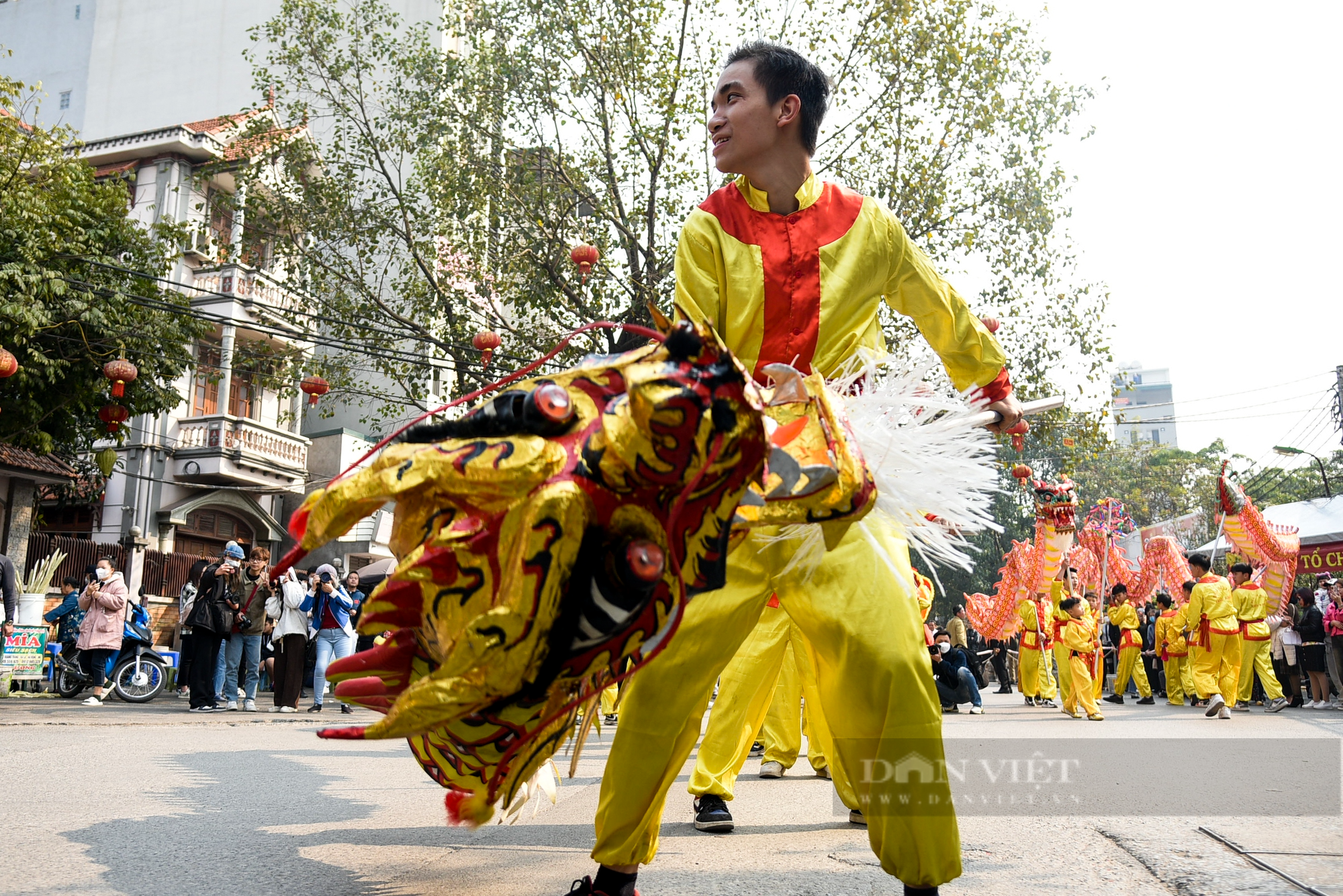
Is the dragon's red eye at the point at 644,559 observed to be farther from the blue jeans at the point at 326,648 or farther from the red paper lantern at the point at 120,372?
the red paper lantern at the point at 120,372

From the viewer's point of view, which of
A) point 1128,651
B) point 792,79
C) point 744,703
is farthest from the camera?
point 1128,651

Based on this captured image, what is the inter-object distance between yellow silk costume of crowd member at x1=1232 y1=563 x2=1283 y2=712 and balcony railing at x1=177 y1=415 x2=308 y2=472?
18658mm

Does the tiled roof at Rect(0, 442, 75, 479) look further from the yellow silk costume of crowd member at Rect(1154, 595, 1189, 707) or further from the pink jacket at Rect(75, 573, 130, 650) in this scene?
the yellow silk costume of crowd member at Rect(1154, 595, 1189, 707)

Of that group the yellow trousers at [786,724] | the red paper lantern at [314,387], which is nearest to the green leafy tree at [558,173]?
the red paper lantern at [314,387]

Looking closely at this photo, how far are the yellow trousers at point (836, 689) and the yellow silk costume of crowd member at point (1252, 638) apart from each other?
42.1ft

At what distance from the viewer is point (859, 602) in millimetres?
2324

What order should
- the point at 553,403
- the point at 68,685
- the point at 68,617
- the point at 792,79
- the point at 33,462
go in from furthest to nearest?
1. the point at 33,462
2. the point at 68,617
3. the point at 68,685
4. the point at 792,79
5. the point at 553,403

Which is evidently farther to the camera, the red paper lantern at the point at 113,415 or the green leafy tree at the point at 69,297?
the red paper lantern at the point at 113,415

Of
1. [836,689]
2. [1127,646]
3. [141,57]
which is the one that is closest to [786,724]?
[836,689]

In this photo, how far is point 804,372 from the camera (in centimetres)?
269

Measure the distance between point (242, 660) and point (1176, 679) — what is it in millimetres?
13426

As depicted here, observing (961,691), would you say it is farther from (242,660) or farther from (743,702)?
(743,702)

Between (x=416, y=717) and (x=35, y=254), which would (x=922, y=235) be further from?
(x=416, y=717)

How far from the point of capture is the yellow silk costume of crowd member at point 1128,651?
1552 centimetres
